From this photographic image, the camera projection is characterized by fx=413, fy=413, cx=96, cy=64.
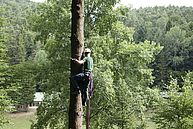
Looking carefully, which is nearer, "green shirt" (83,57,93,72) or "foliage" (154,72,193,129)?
"green shirt" (83,57,93,72)

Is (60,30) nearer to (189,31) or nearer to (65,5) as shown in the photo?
(65,5)

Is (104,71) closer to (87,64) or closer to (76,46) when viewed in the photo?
(87,64)

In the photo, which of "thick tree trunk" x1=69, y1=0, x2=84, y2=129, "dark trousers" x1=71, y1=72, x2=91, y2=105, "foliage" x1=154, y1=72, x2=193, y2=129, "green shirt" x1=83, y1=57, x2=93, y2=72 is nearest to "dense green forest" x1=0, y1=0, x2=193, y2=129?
"foliage" x1=154, y1=72, x2=193, y2=129

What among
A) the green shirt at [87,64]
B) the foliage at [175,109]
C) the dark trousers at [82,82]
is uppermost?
the green shirt at [87,64]

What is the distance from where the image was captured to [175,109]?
2167 cm

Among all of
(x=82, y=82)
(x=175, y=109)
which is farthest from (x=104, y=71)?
(x=82, y=82)

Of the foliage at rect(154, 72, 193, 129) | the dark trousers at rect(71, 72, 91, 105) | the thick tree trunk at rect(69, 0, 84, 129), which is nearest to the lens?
the thick tree trunk at rect(69, 0, 84, 129)

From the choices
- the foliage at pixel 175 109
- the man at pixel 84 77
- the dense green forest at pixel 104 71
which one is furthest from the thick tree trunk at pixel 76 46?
the foliage at pixel 175 109

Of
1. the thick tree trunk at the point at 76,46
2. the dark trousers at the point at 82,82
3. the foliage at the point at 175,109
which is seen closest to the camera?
the thick tree trunk at the point at 76,46

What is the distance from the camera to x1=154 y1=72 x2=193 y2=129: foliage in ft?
69.5

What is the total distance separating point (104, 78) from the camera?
805 inches

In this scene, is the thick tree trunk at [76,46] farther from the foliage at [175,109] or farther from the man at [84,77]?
the foliage at [175,109]

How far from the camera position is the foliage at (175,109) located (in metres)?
21.2

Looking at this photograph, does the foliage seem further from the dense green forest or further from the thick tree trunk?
the thick tree trunk
